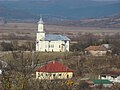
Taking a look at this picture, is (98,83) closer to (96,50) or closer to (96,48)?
(96,50)

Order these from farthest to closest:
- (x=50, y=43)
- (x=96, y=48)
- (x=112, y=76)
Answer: (x=50, y=43), (x=96, y=48), (x=112, y=76)

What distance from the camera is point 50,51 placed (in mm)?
48750

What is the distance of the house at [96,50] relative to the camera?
4724 centimetres

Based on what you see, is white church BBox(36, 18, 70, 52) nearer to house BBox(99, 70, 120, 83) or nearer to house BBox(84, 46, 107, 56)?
house BBox(84, 46, 107, 56)

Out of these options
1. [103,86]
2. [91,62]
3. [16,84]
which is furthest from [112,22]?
[16,84]

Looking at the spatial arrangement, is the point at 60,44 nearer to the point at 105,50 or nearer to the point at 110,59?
the point at 105,50

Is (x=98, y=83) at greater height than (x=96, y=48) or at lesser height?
lesser

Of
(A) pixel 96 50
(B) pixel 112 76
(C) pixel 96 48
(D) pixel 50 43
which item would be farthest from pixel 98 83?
(D) pixel 50 43

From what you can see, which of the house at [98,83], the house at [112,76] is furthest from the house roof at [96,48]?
the house at [98,83]

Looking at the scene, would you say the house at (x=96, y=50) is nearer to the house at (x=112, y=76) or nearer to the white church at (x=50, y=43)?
the white church at (x=50, y=43)

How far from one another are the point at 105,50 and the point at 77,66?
8126mm

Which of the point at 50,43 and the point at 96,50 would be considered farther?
the point at 50,43

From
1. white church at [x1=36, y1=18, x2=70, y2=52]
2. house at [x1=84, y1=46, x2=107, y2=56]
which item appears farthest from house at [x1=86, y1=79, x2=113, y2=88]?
white church at [x1=36, y1=18, x2=70, y2=52]

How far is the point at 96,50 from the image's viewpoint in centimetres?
4800
